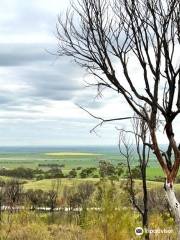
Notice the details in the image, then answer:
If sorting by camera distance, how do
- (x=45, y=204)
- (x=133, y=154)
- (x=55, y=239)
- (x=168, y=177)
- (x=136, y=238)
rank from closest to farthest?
(x=168, y=177) → (x=136, y=238) → (x=133, y=154) → (x=55, y=239) → (x=45, y=204)

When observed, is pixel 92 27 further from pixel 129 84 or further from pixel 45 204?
pixel 45 204

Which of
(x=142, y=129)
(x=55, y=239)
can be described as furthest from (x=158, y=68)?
(x=55, y=239)

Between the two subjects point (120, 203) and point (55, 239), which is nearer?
point (120, 203)

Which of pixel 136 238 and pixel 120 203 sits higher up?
pixel 120 203

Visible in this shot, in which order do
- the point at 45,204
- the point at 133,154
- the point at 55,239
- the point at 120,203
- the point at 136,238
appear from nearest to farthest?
the point at 136,238 < the point at 120,203 < the point at 133,154 < the point at 55,239 < the point at 45,204

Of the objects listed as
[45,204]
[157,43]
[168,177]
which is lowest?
[45,204]

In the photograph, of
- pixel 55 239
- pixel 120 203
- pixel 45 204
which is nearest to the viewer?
pixel 120 203

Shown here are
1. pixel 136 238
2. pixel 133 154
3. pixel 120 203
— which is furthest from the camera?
pixel 133 154

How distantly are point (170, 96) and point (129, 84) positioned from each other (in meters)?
0.79

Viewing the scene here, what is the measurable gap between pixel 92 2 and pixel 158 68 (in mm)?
1612

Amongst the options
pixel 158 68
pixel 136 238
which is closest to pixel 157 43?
pixel 158 68

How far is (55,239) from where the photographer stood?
20.6m

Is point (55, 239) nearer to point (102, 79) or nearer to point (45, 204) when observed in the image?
point (102, 79)

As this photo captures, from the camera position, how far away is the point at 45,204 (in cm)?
5553
